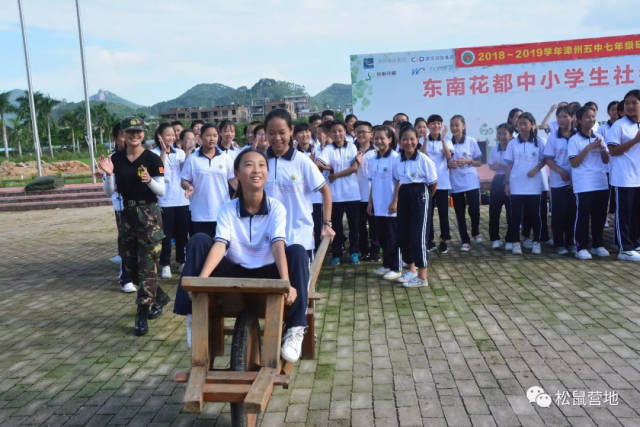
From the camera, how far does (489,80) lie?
1164 cm

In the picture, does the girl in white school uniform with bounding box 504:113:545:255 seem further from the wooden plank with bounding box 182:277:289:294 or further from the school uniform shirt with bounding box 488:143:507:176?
the wooden plank with bounding box 182:277:289:294

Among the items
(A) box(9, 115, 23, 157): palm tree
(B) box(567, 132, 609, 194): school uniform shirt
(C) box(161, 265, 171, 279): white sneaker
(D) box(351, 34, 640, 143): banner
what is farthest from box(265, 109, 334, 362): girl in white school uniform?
(A) box(9, 115, 23, 157): palm tree

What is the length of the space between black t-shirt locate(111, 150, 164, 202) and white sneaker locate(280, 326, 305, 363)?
2532mm

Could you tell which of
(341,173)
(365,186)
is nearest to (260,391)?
(341,173)

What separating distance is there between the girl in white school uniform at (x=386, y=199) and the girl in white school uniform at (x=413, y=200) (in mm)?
241

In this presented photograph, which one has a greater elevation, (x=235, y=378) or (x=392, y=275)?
(x=235, y=378)

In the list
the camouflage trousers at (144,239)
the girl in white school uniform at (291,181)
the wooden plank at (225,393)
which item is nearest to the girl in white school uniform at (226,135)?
the camouflage trousers at (144,239)

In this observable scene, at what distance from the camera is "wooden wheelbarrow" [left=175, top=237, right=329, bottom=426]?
8.21 feet

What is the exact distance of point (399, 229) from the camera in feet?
19.8

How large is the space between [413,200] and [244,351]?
3.46m

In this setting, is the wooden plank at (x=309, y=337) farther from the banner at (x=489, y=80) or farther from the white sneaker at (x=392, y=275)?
the banner at (x=489, y=80)

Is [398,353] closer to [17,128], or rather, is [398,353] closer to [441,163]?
[441,163]

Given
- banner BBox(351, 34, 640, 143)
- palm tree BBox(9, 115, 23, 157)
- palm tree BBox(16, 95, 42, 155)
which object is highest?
palm tree BBox(16, 95, 42, 155)

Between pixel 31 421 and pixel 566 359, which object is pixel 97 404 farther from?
pixel 566 359
